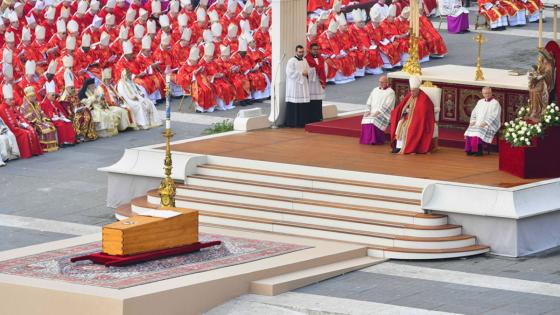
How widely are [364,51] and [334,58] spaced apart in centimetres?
73

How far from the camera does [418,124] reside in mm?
24562

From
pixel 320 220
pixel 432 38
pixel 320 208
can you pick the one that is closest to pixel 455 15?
pixel 432 38

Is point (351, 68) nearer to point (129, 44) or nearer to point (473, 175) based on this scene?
point (129, 44)

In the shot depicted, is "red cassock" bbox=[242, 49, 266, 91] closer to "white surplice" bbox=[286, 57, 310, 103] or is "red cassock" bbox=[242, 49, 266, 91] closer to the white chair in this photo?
"white surplice" bbox=[286, 57, 310, 103]

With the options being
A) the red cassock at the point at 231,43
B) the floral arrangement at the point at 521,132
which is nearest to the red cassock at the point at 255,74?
the red cassock at the point at 231,43

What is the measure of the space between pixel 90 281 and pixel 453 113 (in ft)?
24.7

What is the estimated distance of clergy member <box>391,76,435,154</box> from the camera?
2453 cm

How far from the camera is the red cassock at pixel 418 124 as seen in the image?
24.5 meters

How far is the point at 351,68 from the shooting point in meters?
33.4

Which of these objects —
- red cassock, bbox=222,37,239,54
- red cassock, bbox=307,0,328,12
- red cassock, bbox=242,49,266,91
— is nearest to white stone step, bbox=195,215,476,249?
red cassock, bbox=242,49,266,91

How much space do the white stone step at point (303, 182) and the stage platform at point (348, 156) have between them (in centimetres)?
39

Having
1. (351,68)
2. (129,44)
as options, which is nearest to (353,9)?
(351,68)

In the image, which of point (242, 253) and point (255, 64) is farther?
point (255, 64)

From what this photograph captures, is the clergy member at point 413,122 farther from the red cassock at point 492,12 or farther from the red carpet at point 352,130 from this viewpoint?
the red cassock at point 492,12
